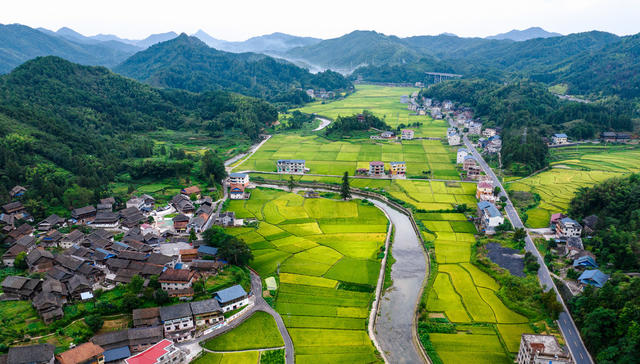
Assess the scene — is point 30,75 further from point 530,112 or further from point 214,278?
point 530,112

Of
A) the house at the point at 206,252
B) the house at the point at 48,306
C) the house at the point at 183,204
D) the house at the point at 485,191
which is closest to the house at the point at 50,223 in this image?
the house at the point at 183,204

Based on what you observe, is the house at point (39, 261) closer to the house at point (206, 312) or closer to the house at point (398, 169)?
the house at point (206, 312)

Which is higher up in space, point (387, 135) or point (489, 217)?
point (387, 135)

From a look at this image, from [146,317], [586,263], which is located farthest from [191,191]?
[586,263]

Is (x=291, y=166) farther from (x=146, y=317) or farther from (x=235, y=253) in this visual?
(x=146, y=317)

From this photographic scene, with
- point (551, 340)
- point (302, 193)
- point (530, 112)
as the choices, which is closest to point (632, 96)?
point (530, 112)
